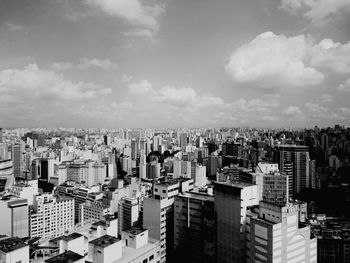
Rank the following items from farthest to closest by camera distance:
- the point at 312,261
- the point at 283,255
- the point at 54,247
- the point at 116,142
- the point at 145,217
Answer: the point at 116,142 < the point at 145,217 < the point at 54,247 < the point at 312,261 < the point at 283,255

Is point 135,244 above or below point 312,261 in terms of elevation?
above

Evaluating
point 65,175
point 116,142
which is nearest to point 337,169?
point 65,175


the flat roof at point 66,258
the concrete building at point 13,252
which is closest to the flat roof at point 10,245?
the concrete building at point 13,252

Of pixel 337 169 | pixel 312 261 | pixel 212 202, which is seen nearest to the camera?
pixel 312 261

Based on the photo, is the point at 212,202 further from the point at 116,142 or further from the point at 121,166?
the point at 116,142

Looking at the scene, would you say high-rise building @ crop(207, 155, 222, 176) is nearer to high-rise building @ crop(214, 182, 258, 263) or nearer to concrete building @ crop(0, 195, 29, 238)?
concrete building @ crop(0, 195, 29, 238)

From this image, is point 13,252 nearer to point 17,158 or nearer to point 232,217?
point 232,217
